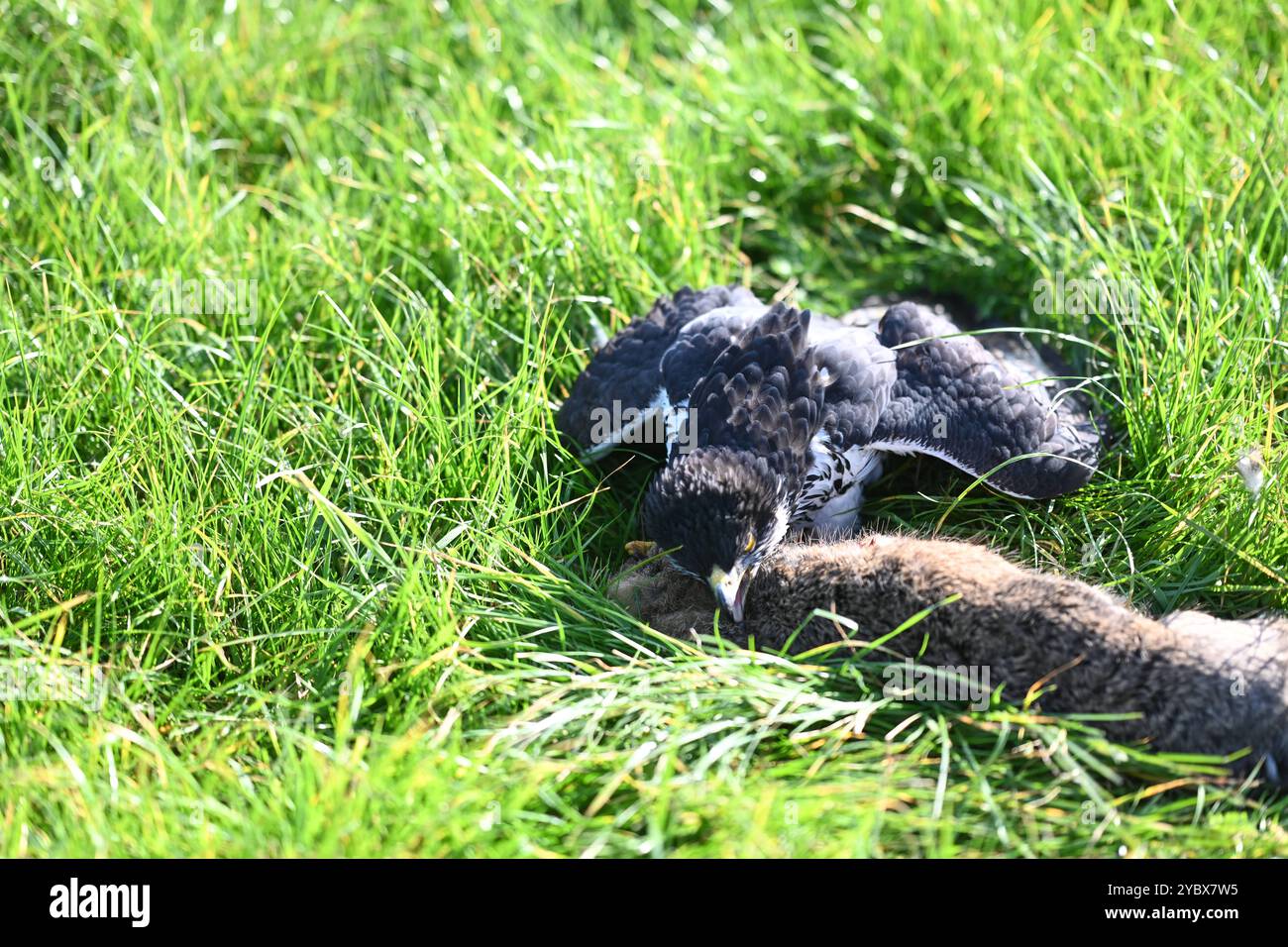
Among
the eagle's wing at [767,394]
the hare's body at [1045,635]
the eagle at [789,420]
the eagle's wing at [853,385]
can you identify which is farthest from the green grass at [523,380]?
the eagle's wing at [767,394]

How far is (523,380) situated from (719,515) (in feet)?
3.54

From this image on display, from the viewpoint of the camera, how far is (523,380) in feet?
15.1

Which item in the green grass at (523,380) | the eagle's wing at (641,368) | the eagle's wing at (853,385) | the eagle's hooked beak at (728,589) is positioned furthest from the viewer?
the eagle's wing at (641,368)

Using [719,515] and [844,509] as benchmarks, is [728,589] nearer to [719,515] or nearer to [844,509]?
[719,515]

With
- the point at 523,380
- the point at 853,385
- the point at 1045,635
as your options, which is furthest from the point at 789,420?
the point at 1045,635

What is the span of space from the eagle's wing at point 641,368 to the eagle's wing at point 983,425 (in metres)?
0.72

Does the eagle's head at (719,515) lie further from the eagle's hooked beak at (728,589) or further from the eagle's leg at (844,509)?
the eagle's leg at (844,509)

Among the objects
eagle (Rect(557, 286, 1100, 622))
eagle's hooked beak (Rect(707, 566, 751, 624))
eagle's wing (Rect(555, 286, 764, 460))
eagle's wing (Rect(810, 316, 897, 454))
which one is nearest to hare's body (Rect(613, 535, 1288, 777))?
eagle's hooked beak (Rect(707, 566, 751, 624))

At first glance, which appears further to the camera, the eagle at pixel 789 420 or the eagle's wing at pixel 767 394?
the eagle's wing at pixel 767 394

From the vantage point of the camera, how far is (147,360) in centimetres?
468

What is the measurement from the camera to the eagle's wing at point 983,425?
4.39 metres
